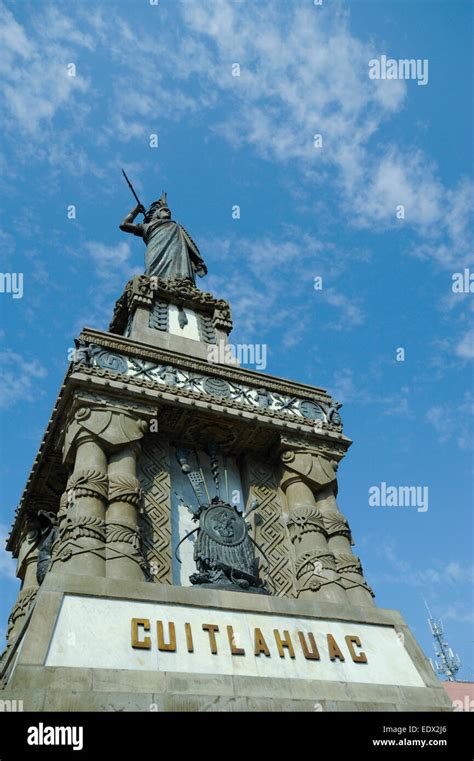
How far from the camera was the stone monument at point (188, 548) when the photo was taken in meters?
9.84

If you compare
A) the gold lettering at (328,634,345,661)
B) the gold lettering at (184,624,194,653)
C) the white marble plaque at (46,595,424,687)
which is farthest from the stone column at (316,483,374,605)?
the gold lettering at (184,624,194,653)

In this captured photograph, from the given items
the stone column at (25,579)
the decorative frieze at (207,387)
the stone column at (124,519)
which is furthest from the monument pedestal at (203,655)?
the decorative frieze at (207,387)

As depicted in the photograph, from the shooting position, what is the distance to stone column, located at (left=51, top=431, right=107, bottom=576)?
1180 centimetres

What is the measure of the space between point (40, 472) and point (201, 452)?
4245 millimetres

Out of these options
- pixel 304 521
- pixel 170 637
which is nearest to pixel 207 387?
pixel 304 521

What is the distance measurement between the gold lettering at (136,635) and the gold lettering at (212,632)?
1.01 m

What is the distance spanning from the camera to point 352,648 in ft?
38.4

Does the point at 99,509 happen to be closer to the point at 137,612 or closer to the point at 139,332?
the point at 137,612

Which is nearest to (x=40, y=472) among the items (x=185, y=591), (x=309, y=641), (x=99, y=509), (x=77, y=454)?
(x=77, y=454)

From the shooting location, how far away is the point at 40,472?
1689 centimetres

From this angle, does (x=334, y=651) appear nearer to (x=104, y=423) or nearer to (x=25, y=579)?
(x=104, y=423)

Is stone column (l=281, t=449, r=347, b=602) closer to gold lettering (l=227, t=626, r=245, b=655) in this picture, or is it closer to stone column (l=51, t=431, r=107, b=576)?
gold lettering (l=227, t=626, r=245, b=655)

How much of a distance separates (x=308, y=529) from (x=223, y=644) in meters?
4.54
